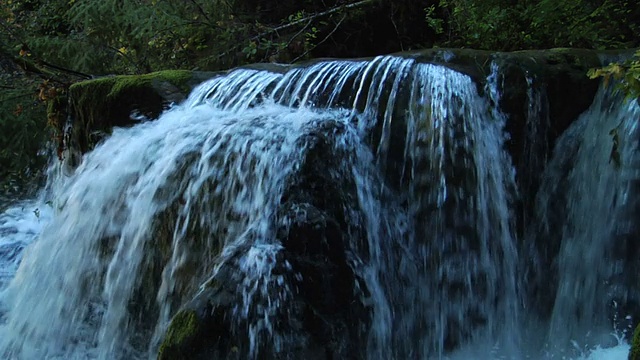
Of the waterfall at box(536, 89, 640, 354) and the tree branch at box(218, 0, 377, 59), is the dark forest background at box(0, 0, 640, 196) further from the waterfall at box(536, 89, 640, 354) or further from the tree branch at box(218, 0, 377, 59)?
the waterfall at box(536, 89, 640, 354)

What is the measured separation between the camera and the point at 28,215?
6742 mm

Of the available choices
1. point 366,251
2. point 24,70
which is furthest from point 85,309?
point 24,70

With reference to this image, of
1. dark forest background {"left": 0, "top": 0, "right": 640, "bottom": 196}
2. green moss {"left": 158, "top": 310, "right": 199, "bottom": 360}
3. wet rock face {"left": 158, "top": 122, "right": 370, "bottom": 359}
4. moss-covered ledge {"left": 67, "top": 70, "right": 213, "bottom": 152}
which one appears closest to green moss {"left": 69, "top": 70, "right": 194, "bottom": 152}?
moss-covered ledge {"left": 67, "top": 70, "right": 213, "bottom": 152}

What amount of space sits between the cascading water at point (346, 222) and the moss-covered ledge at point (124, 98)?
0.83 metres

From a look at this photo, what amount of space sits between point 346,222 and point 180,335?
4.02ft

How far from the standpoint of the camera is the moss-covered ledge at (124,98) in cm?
530

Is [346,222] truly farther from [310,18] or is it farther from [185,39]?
[185,39]

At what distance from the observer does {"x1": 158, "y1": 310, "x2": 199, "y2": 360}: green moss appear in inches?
116

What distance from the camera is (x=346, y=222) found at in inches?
144

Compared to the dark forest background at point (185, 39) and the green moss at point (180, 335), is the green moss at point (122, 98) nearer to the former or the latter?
the dark forest background at point (185, 39)

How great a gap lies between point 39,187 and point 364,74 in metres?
5.21

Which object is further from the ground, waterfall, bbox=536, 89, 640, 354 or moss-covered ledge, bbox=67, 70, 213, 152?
moss-covered ledge, bbox=67, 70, 213, 152

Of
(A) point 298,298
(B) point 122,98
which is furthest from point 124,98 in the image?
(A) point 298,298

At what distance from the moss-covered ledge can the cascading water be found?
83 centimetres
